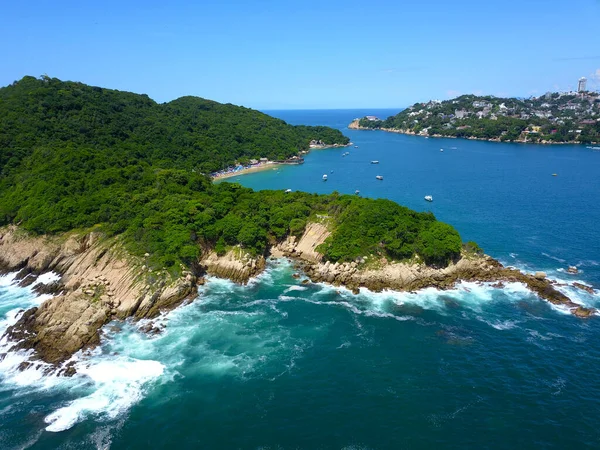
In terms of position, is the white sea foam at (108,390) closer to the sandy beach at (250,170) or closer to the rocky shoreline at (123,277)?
the rocky shoreline at (123,277)

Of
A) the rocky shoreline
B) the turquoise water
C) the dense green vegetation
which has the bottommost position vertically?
the turquoise water

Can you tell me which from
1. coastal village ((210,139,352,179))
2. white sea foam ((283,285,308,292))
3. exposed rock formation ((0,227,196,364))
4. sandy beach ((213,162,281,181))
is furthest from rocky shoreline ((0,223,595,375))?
coastal village ((210,139,352,179))

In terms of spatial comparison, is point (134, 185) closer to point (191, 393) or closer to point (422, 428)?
point (191, 393)

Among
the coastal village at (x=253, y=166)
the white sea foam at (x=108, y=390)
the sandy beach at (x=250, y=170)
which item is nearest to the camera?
the white sea foam at (x=108, y=390)

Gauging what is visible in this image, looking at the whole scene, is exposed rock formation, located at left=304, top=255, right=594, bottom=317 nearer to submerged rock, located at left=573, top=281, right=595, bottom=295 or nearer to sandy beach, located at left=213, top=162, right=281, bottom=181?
submerged rock, located at left=573, top=281, right=595, bottom=295

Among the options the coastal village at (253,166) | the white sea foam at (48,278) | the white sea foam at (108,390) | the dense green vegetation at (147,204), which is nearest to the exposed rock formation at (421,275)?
the dense green vegetation at (147,204)

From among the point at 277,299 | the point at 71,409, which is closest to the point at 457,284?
the point at 277,299
